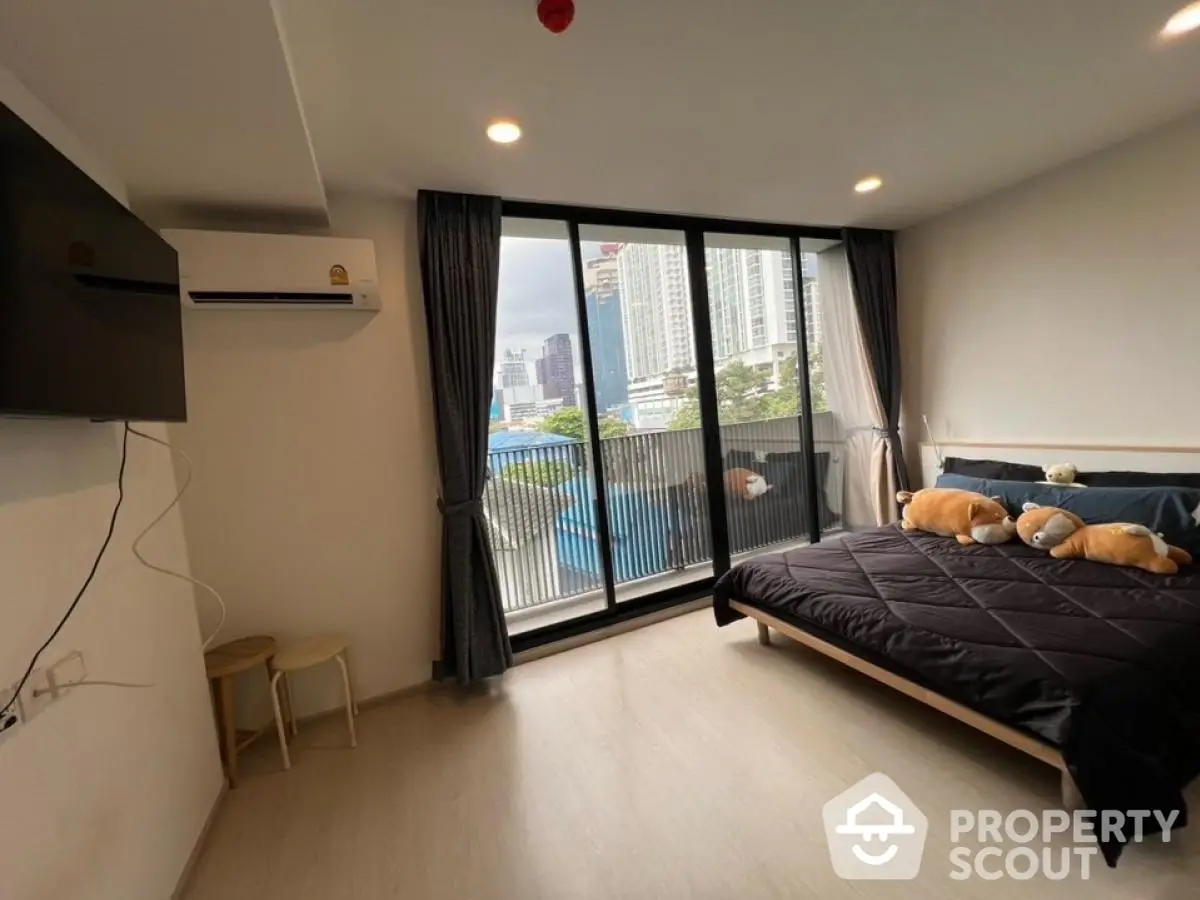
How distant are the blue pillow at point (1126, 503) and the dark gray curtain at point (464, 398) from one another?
2.93m

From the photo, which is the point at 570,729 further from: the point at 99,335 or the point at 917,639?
the point at 99,335

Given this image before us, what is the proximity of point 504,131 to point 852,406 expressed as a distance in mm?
3231

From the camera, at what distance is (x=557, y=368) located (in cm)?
302

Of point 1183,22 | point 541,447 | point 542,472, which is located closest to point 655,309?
point 541,447

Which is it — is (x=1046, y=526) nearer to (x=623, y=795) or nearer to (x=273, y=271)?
(x=623, y=795)

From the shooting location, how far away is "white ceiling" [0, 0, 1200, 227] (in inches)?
51.4

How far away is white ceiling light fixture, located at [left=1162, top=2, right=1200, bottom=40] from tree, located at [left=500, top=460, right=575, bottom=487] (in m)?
3.04

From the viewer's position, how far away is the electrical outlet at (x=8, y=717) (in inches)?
39.1

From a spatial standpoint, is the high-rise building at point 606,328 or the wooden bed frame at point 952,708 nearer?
the wooden bed frame at point 952,708

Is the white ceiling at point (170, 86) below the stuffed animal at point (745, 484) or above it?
above

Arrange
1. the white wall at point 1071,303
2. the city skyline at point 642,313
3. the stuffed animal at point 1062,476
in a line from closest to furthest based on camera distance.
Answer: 1. the white wall at point 1071,303
2. the stuffed animal at point 1062,476
3. the city skyline at point 642,313

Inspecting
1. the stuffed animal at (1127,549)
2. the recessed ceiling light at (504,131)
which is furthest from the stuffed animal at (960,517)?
the recessed ceiling light at (504,131)

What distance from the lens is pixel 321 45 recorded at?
1461 millimetres
